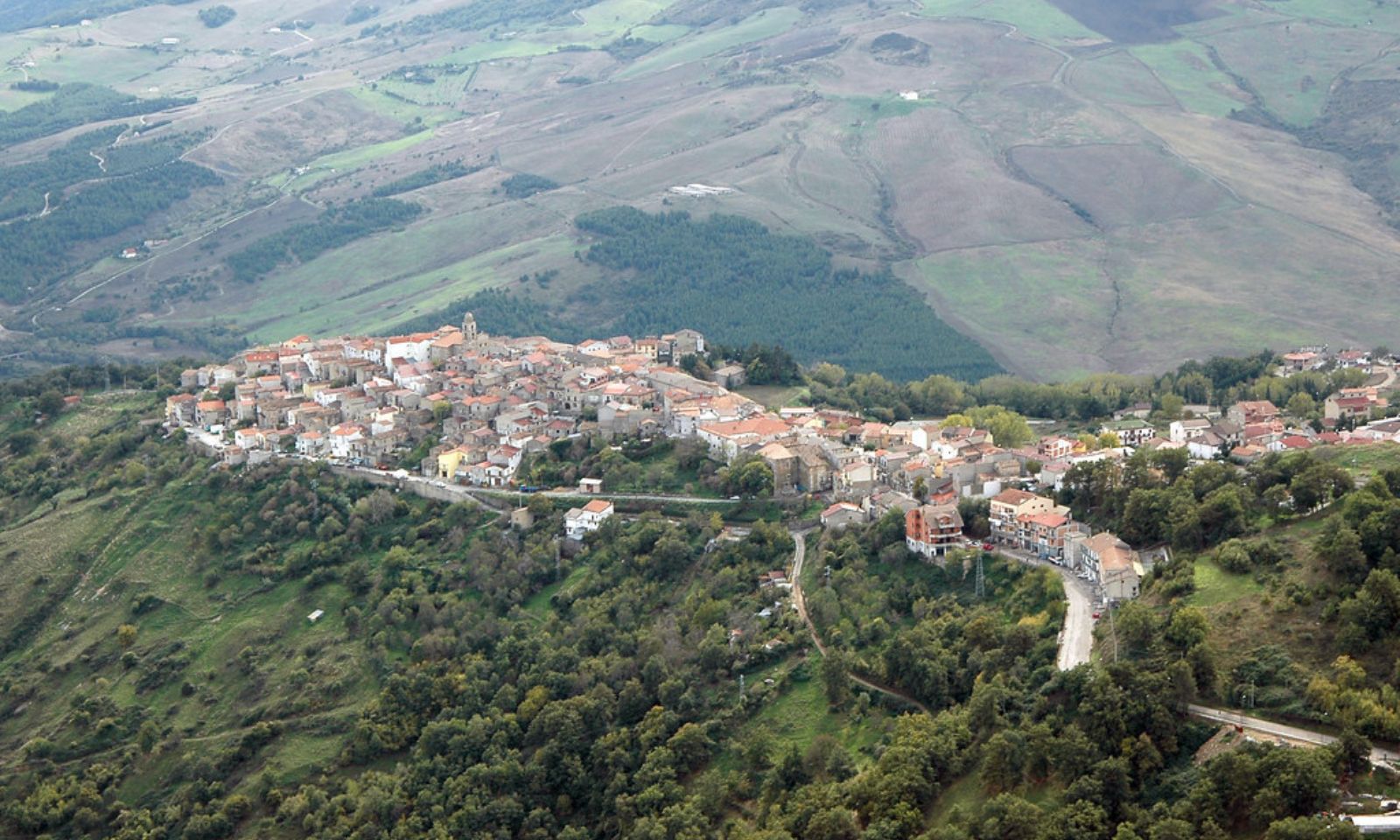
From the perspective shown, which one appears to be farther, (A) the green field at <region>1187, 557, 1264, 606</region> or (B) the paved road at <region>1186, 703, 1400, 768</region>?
(A) the green field at <region>1187, 557, 1264, 606</region>

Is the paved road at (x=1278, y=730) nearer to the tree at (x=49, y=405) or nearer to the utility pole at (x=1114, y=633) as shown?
the utility pole at (x=1114, y=633)

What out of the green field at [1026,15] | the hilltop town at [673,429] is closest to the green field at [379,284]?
the hilltop town at [673,429]

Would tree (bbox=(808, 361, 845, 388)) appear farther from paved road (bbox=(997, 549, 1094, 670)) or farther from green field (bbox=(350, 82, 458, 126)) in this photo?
green field (bbox=(350, 82, 458, 126))

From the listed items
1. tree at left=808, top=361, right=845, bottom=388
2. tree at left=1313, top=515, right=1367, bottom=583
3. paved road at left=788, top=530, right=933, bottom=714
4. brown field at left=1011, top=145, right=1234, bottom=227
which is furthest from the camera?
brown field at left=1011, top=145, right=1234, bottom=227

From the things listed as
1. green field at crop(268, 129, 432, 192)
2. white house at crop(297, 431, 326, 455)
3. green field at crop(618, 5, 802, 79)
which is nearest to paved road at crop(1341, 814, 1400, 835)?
white house at crop(297, 431, 326, 455)

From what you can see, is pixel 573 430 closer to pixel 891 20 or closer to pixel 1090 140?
pixel 1090 140

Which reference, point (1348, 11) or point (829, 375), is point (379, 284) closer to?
point (829, 375)

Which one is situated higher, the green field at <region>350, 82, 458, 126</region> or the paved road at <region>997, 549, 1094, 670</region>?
the paved road at <region>997, 549, 1094, 670</region>

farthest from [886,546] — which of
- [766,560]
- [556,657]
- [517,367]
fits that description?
[517,367]
